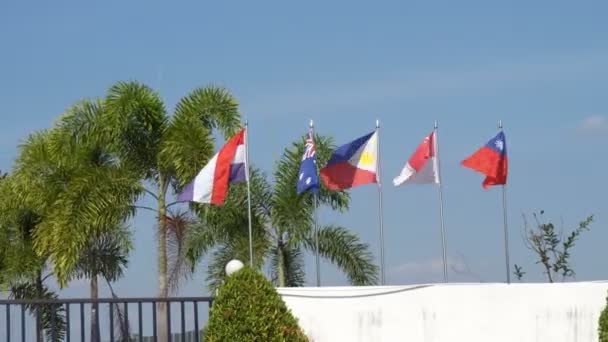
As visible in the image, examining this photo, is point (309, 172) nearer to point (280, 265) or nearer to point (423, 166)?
point (423, 166)

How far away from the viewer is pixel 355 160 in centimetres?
1822

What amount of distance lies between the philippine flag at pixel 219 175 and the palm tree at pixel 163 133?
6995 mm

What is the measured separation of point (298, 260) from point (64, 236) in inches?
187

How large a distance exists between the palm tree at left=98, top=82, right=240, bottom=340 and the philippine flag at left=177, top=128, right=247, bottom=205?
6995 mm

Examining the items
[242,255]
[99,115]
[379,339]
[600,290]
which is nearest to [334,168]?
[379,339]

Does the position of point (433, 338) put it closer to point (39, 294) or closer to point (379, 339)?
point (379, 339)

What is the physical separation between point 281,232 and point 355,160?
6467 mm

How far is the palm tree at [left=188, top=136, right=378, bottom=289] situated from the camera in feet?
79.3

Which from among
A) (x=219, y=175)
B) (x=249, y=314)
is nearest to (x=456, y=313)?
(x=249, y=314)

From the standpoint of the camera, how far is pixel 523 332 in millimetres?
14656

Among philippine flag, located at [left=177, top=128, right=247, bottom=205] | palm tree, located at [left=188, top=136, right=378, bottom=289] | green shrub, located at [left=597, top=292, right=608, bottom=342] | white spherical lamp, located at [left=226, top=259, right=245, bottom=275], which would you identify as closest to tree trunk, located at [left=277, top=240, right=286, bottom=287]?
palm tree, located at [left=188, top=136, right=378, bottom=289]

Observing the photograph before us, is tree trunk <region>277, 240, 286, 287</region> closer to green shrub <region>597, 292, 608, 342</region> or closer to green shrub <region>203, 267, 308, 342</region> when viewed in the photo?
green shrub <region>203, 267, 308, 342</region>

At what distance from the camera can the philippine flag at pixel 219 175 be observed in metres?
17.3

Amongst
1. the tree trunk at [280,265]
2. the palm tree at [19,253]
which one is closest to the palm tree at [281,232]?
the tree trunk at [280,265]
